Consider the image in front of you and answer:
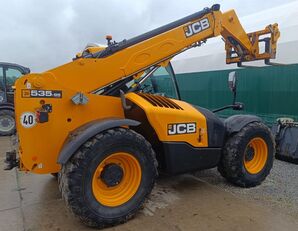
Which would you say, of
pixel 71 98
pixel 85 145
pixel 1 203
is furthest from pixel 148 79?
pixel 1 203

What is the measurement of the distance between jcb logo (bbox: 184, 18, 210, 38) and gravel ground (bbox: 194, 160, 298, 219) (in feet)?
7.55

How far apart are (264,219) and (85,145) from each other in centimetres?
220

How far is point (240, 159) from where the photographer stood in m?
4.88

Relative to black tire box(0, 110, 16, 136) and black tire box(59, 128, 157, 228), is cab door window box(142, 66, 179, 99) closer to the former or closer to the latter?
black tire box(59, 128, 157, 228)

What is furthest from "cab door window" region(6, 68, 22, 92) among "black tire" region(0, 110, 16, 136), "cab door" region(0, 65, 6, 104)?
"black tire" region(0, 110, 16, 136)

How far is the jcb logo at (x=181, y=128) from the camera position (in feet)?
13.8

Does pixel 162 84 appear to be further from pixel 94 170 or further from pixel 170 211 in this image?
pixel 94 170

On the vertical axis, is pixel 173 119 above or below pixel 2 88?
below

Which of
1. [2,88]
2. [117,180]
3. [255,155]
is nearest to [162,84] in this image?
[255,155]

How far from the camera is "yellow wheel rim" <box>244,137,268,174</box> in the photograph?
16.8 ft

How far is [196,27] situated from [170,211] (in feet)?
8.46

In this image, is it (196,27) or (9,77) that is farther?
(9,77)

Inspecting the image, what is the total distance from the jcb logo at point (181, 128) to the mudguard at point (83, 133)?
18.2 inches

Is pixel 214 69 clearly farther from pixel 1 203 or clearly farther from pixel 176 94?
pixel 1 203
